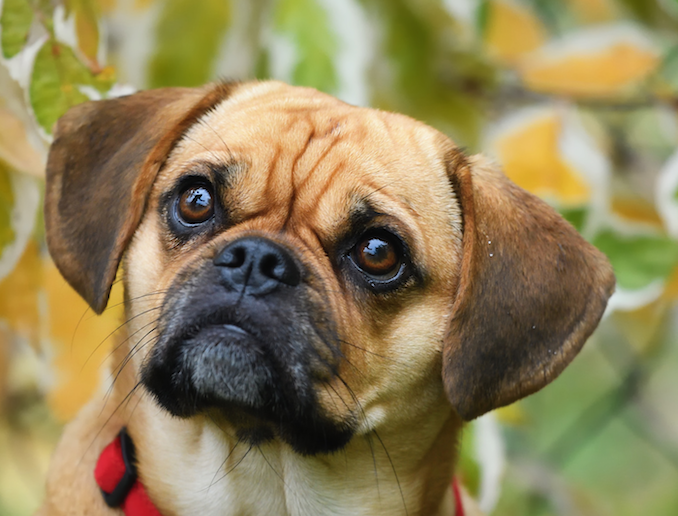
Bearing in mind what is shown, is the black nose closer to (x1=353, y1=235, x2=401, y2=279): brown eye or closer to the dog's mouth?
the dog's mouth

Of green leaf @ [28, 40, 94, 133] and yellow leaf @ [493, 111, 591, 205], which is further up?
green leaf @ [28, 40, 94, 133]

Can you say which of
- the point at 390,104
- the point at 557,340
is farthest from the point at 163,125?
the point at 390,104

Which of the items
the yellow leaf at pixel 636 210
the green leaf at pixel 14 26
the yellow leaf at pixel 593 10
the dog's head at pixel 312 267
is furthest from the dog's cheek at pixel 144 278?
the yellow leaf at pixel 593 10

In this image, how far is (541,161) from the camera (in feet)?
11.3

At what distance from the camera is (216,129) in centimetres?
239

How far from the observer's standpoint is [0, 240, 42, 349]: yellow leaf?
9.70 ft

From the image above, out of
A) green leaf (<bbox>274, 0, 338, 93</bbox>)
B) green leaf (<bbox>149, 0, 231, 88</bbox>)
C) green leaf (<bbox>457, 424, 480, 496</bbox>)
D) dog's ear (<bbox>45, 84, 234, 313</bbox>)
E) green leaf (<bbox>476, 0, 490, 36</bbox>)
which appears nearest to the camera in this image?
dog's ear (<bbox>45, 84, 234, 313</bbox>)

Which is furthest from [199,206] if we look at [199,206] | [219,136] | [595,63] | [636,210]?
[636,210]

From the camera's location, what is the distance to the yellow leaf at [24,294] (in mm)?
2957

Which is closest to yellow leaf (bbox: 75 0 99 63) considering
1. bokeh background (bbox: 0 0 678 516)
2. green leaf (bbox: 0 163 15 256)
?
bokeh background (bbox: 0 0 678 516)

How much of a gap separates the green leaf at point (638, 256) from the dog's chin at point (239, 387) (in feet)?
5.27

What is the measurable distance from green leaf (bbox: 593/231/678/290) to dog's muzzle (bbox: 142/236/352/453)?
1660 millimetres

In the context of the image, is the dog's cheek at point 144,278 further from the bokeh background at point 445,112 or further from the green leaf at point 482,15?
the green leaf at point 482,15

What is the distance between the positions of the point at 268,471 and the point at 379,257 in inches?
27.6
